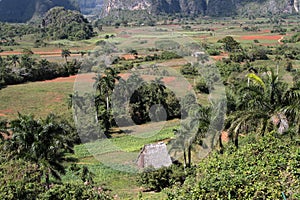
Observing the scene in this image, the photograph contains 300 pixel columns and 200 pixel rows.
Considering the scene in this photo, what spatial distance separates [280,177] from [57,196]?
5868 mm

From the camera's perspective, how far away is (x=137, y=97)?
33.7 metres

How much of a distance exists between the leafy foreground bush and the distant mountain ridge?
6977 inches

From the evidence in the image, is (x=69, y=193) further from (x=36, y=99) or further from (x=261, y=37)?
(x=261, y=37)

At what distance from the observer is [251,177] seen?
882 centimetres

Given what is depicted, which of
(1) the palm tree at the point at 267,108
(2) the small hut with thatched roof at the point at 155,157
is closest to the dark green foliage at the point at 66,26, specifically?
(2) the small hut with thatched roof at the point at 155,157

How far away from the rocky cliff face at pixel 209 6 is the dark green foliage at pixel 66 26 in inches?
2150

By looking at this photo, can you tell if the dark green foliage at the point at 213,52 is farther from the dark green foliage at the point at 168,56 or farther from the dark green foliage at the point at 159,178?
the dark green foliage at the point at 159,178

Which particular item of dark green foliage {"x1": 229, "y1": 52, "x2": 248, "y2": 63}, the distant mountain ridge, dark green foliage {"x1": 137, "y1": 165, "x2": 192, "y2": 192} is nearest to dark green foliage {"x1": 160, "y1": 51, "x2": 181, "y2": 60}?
dark green foliage {"x1": 229, "y1": 52, "x2": 248, "y2": 63}

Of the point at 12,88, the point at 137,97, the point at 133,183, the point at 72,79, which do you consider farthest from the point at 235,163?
the point at 72,79

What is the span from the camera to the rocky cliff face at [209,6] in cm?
16125

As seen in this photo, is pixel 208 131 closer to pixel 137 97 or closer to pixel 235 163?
pixel 235 163

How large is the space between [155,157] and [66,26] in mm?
88066

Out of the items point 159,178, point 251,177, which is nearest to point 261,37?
point 159,178

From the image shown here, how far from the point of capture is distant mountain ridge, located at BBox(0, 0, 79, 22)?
177m
